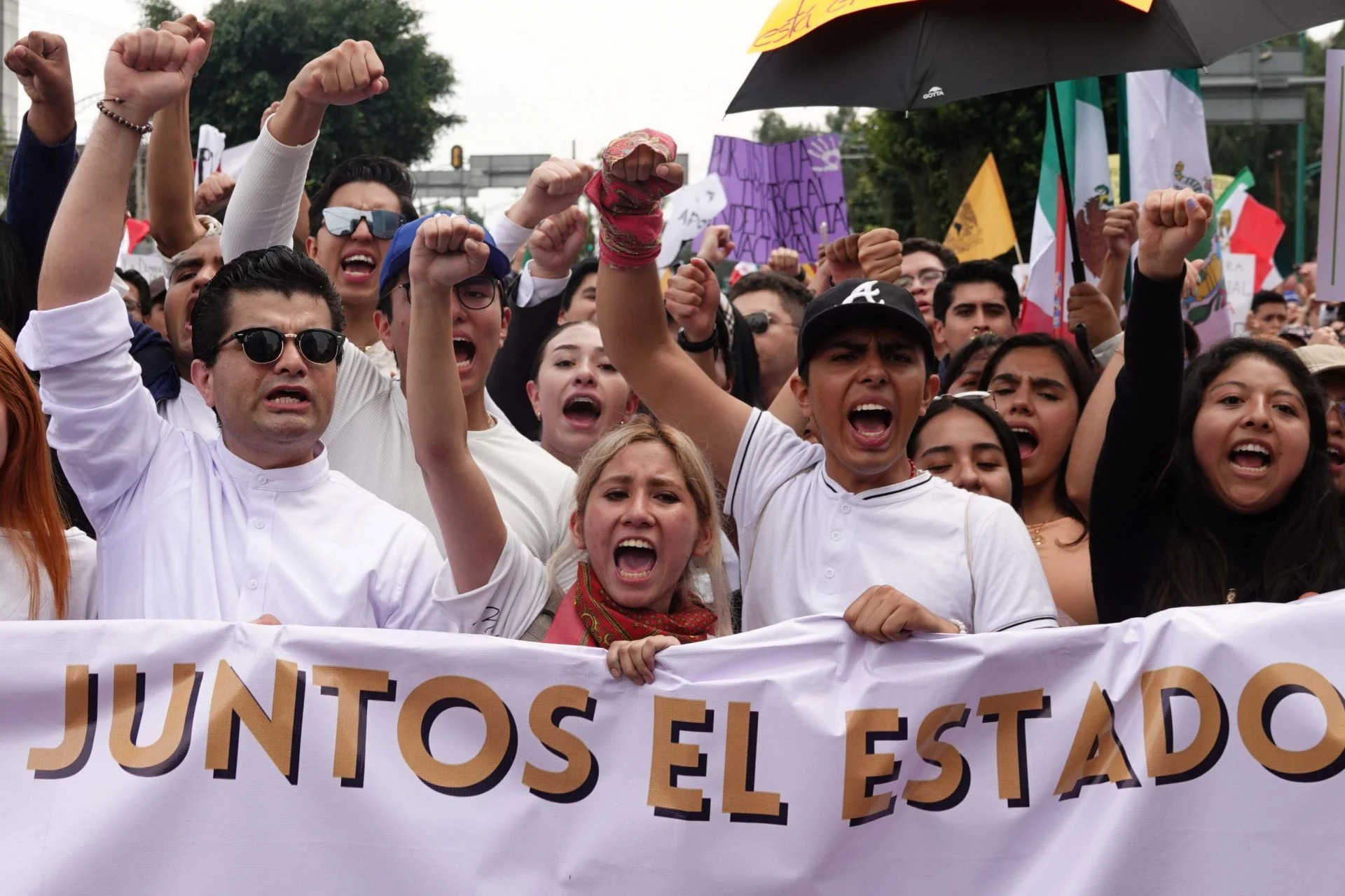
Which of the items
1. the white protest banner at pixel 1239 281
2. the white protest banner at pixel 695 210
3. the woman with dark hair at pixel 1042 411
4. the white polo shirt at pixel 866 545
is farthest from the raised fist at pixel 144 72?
the white protest banner at pixel 1239 281

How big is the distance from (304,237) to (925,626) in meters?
3.59

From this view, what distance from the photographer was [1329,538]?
147 inches

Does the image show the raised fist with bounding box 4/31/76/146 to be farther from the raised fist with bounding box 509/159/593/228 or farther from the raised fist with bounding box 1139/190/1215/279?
the raised fist with bounding box 1139/190/1215/279

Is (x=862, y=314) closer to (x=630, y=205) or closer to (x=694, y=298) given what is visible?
(x=630, y=205)

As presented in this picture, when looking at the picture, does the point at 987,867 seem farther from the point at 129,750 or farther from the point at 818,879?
the point at 129,750

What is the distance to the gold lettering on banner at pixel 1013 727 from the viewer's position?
3.12m

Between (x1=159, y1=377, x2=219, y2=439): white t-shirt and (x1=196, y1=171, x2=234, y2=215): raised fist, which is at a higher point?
(x1=196, y1=171, x2=234, y2=215): raised fist

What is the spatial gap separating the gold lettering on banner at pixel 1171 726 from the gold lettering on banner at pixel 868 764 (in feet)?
1.54

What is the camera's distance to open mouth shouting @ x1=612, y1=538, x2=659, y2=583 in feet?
11.7

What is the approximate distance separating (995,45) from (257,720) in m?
2.81

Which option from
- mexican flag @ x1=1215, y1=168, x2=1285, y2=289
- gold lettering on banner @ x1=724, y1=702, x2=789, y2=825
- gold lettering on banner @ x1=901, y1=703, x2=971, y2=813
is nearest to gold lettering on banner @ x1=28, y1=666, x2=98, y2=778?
gold lettering on banner @ x1=724, y1=702, x2=789, y2=825

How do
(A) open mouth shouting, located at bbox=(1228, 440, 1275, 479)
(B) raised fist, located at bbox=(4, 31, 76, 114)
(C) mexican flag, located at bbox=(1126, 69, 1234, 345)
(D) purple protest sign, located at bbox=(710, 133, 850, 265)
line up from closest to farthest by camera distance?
(A) open mouth shouting, located at bbox=(1228, 440, 1275, 479) → (B) raised fist, located at bbox=(4, 31, 76, 114) → (C) mexican flag, located at bbox=(1126, 69, 1234, 345) → (D) purple protest sign, located at bbox=(710, 133, 850, 265)

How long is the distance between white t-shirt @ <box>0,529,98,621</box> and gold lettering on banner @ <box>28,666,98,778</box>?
0.78ft

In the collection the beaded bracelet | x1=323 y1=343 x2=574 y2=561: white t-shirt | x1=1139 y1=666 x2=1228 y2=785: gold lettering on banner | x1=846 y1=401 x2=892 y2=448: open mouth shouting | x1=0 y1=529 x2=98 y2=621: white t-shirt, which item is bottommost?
x1=1139 y1=666 x2=1228 y2=785: gold lettering on banner
